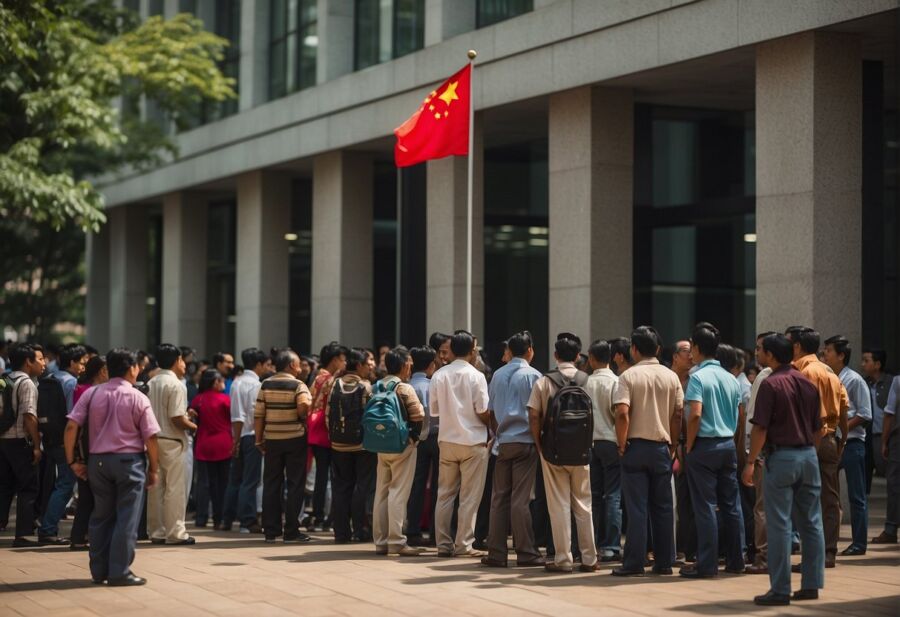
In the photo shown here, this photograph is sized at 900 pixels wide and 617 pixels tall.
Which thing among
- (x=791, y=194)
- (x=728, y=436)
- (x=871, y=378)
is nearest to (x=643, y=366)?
(x=728, y=436)

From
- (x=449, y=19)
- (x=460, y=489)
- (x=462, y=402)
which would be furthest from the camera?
(x=449, y=19)

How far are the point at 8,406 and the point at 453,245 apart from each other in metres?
10.6

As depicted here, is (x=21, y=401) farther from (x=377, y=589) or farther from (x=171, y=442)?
(x=377, y=589)

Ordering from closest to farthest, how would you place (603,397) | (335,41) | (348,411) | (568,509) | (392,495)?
(568,509), (603,397), (392,495), (348,411), (335,41)

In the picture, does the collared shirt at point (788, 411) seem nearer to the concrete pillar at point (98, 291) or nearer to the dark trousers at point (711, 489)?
the dark trousers at point (711, 489)

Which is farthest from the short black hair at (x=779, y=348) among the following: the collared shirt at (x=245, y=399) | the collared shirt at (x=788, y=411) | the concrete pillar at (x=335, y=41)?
the concrete pillar at (x=335, y=41)

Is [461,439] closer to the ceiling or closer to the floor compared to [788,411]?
closer to the floor

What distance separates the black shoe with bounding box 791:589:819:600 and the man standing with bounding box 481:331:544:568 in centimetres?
278

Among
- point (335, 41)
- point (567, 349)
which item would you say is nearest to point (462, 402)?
point (567, 349)

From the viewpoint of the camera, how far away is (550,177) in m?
21.7

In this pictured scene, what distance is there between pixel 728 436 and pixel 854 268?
6552 mm

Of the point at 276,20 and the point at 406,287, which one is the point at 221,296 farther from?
the point at 406,287

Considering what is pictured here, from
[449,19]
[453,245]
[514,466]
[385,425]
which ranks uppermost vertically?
[449,19]

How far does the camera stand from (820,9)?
1688 cm
